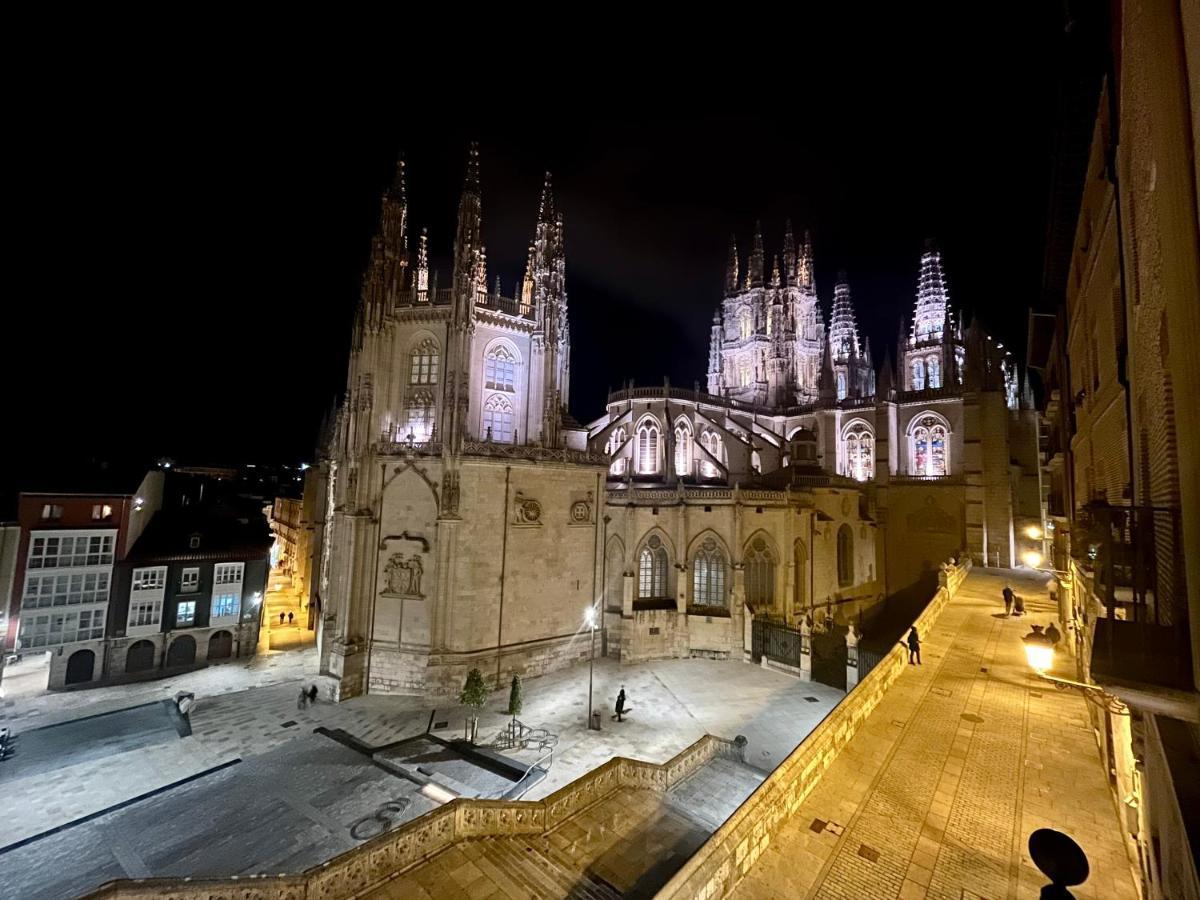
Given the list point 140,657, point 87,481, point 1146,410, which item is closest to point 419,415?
point 87,481

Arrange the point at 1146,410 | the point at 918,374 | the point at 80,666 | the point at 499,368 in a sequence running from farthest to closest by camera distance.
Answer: the point at 918,374, the point at 499,368, the point at 80,666, the point at 1146,410

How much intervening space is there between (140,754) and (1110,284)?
91.4ft

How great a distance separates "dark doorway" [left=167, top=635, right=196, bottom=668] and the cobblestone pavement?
98.3ft

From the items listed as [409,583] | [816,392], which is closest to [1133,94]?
[409,583]

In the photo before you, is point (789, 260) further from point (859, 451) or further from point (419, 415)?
point (419, 415)

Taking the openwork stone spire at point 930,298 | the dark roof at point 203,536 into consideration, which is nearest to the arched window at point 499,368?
the dark roof at point 203,536

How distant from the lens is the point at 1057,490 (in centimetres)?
2008

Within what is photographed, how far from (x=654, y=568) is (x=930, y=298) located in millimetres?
41129

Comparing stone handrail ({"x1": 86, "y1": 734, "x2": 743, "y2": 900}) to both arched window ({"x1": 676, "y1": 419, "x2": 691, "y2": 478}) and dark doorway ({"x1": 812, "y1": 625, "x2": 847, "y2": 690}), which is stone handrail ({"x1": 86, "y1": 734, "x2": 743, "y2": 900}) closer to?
dark doorway ({"x1": 812, "y1": 625, "x2": 847, "y2": 690})

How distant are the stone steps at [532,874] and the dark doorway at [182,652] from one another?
2443 cm

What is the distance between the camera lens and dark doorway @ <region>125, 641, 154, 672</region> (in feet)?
79.5

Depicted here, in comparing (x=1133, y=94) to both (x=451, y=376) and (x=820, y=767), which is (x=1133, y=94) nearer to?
(x=820, y=767)

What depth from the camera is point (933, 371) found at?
4712 centimetres

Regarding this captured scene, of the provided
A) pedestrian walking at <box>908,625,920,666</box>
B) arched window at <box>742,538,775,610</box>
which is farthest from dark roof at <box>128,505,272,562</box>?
pedestrian walking at <box>908,625,920,666</box>
